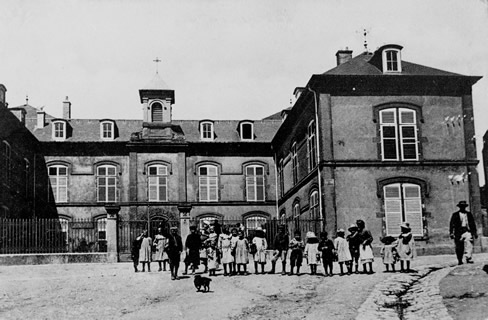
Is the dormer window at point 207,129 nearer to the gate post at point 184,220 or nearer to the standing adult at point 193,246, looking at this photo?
the gate post at point 184,220

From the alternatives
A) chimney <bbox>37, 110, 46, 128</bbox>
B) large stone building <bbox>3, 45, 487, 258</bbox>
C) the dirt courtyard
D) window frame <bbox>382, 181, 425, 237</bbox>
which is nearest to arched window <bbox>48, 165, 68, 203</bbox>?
chimney <bbox>37, 110, 46, 128</bbox>

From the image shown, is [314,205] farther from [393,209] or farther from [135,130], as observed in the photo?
[135,130]

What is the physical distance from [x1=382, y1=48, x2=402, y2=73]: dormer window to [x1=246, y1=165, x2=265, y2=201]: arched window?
536 inches

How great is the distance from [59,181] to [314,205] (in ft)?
55.1

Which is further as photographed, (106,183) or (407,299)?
(106,183)

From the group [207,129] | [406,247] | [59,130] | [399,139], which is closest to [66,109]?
[59,130]

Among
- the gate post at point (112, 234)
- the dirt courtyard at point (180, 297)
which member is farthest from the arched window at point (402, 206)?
the gate post at point (112, 234)

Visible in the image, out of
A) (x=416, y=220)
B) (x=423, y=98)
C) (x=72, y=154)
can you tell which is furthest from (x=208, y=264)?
(x=72, y=154)

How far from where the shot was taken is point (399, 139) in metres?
22.5

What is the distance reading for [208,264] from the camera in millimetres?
16219

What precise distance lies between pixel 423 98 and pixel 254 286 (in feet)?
39.2

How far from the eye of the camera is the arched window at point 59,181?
34062 millimetres

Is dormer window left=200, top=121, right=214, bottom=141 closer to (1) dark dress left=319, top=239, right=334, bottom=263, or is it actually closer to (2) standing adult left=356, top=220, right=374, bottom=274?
(1) dark dress left=319, top=239, right=334, bottom=263

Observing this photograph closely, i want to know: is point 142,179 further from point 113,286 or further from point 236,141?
point 113,286
